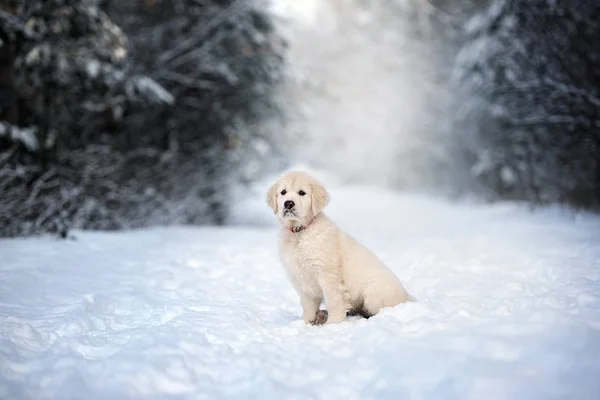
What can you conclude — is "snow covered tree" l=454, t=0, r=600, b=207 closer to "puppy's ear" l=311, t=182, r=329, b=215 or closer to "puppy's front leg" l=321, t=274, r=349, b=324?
"puppy's ear" l=311, t=182, r=329, b=215

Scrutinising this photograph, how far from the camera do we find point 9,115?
7.88 meters

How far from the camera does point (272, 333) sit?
3.21 metres

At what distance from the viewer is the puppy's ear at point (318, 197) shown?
3.67 metres

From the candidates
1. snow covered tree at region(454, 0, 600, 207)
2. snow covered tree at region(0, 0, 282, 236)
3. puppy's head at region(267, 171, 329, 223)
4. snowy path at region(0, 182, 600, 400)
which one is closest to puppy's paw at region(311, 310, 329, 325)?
snowy path at region(0, 182, 600, 400)

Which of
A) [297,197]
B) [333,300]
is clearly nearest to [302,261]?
[333,300]

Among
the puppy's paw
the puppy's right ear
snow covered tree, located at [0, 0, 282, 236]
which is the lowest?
the puppy's paw

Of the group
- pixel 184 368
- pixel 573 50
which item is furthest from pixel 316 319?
pixel 573 50

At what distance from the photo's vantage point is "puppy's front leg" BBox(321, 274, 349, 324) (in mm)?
3420

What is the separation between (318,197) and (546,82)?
24.5ft

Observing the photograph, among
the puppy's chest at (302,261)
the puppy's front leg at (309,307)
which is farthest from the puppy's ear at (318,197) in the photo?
the puppy's front leg at (309,307)

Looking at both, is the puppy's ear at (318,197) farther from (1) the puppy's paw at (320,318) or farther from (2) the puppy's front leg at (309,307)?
(1) the puppy's paw at (320,318)

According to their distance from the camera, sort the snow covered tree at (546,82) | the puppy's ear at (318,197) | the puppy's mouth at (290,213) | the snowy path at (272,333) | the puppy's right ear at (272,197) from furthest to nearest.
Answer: the snow covered tree at (546,82) → the puppy's right ear at (272,197) → the puppy's ear at (318,197) → the puppy's mouth at (290,213) → the snowy path at (272,333)

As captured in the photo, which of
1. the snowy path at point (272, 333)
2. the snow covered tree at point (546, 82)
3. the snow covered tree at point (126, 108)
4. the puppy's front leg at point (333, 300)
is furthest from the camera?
the snow covered tree at point (546, 82)

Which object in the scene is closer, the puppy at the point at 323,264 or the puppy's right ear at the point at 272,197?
the puppy at the point at 323,264
